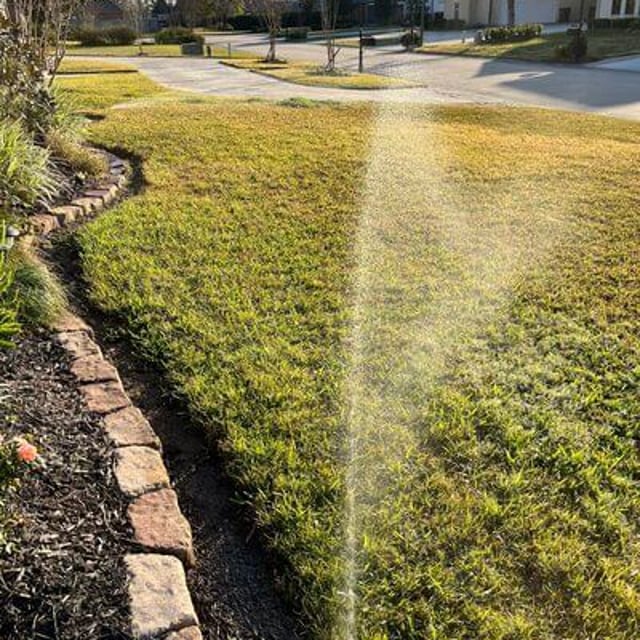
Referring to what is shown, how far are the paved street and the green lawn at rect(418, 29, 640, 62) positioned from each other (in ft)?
4.56

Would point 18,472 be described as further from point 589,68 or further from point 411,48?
point 411,48

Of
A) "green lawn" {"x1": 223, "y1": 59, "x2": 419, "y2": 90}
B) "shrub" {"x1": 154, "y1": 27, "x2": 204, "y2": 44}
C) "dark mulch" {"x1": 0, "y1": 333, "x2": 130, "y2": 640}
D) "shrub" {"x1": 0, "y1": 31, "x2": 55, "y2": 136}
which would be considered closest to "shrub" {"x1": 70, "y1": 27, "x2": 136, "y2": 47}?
"shrub" {"x1": 154, "y1": 27, "x2": 204, "y2": 44}

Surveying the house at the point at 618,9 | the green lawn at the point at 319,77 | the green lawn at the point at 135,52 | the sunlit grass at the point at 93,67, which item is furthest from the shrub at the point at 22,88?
the house at the point at 618,9

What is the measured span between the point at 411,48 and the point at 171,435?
2882cm

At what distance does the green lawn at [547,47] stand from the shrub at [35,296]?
2333cm

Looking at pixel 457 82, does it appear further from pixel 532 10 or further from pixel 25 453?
pixel 532 10

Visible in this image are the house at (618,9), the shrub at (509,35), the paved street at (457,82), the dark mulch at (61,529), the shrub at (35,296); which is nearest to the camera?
the dark mulch at (61,529)

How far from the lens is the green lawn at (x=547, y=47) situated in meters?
23.5

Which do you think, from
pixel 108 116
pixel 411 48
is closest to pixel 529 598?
pixel 108 116

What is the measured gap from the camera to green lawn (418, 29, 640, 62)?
23.5 meters

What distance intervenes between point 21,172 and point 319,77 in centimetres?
1422

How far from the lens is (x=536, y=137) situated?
8047 millimetres

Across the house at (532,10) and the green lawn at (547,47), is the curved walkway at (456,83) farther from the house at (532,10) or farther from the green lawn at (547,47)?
the house at (532,10)

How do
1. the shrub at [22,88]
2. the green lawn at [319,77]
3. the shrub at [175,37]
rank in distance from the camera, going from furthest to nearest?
the shrub at [175,37] → the green lawn at [319,77] → the shrub at [22,88]
